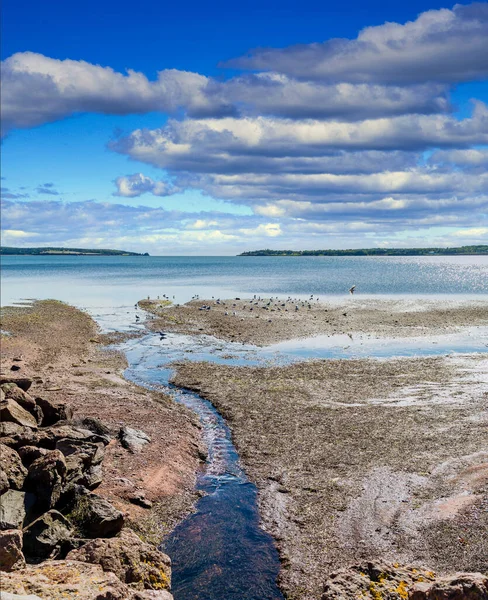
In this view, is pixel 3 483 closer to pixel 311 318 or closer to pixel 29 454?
pixel 29 454

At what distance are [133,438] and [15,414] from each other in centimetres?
507

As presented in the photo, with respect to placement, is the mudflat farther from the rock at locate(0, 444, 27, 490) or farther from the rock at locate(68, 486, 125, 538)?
the rock at locate(0, 444, 27, 490)

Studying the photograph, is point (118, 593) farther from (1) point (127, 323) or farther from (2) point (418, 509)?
(1) point (127, 323)

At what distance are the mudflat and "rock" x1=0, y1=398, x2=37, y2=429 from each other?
9226 millimetres

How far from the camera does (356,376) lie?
36156mm

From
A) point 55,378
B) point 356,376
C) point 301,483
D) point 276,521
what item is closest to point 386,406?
point 356,376

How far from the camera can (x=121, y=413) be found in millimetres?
27641

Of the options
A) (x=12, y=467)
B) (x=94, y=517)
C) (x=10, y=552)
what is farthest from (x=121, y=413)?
(x=10, y=552)

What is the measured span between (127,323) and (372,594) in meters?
54.4

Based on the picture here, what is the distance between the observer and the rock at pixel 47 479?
51.9 feet

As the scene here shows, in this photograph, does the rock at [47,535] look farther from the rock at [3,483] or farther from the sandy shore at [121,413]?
the sandy shore at [121,413]

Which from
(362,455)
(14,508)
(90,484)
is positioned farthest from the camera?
(362,455)

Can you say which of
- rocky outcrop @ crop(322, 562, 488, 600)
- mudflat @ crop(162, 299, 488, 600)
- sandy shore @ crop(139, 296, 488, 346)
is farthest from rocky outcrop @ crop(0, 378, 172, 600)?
sandy shore @ crop(139, 296, 488, 346)

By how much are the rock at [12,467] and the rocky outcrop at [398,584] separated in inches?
383
